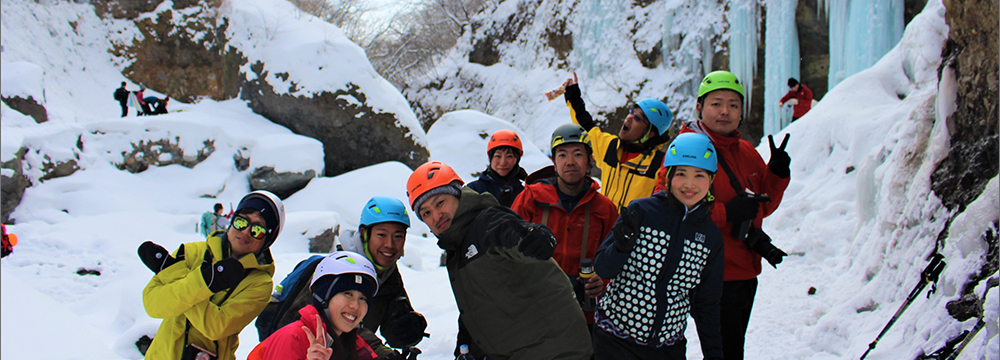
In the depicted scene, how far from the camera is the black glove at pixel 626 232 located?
2109mm

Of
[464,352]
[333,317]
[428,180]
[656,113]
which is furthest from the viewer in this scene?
[656,113]

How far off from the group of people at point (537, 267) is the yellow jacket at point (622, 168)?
185mm

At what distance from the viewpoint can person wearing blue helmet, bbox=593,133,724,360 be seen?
228 cm

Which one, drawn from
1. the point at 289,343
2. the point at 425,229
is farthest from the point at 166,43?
the point at 289,343

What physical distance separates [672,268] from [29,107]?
13.6 m

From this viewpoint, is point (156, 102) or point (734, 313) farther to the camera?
point (156, 102)

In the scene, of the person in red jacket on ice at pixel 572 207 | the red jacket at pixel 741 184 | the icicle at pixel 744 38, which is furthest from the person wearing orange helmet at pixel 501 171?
the icicle at pixel 744 38

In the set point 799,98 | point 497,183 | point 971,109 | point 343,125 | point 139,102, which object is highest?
point 799,98

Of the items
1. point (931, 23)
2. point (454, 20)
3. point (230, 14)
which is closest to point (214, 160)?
point (230, 14)

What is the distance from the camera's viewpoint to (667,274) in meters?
2.29

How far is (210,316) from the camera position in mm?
2238

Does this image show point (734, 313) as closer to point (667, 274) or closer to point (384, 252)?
point (667, 274)

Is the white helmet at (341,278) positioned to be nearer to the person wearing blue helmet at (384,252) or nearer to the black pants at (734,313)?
the person wearing blue helmet at (384,252)

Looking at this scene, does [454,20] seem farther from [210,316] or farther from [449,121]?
[210,316]
